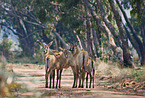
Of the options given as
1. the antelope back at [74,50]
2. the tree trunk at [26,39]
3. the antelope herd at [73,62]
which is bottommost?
the antelope herd at [73,62]

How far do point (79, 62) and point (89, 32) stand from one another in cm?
1474

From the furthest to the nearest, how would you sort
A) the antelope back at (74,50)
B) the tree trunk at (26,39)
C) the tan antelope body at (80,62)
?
the tree trunk at (26,39) < the antelope back at (74,50) < the tan antelope body at (80,62)

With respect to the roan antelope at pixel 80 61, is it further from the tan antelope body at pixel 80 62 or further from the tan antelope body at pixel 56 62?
the tan antelope body at pixel 56 62

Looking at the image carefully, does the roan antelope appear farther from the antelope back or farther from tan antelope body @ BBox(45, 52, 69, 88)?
tan antelope body @ BBox(45, 52, 69, 88)

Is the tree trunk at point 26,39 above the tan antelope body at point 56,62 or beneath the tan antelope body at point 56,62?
above

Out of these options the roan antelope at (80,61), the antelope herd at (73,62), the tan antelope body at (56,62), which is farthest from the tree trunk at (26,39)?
the roan antelope at (80,61)

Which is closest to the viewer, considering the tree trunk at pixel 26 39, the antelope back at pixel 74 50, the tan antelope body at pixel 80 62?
the tan antelope body at pixel 80 62

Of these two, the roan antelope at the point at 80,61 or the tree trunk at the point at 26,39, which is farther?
the tree trunk at the point at 26,39

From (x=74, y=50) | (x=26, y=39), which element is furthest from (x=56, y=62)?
(x=26, y=39)

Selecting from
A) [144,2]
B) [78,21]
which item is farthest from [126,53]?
[78,21]

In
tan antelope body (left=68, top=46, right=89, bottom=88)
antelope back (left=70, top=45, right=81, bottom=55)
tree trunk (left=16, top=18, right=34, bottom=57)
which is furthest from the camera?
tree trunk (left=16, top=18, right=34, bottom=57)

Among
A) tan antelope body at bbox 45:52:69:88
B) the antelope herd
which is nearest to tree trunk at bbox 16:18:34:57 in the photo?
tan antelope body at bbox 45:52:69:88

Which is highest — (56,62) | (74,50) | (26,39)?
→ (26,39)

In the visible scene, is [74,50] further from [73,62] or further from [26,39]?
[26,39]
